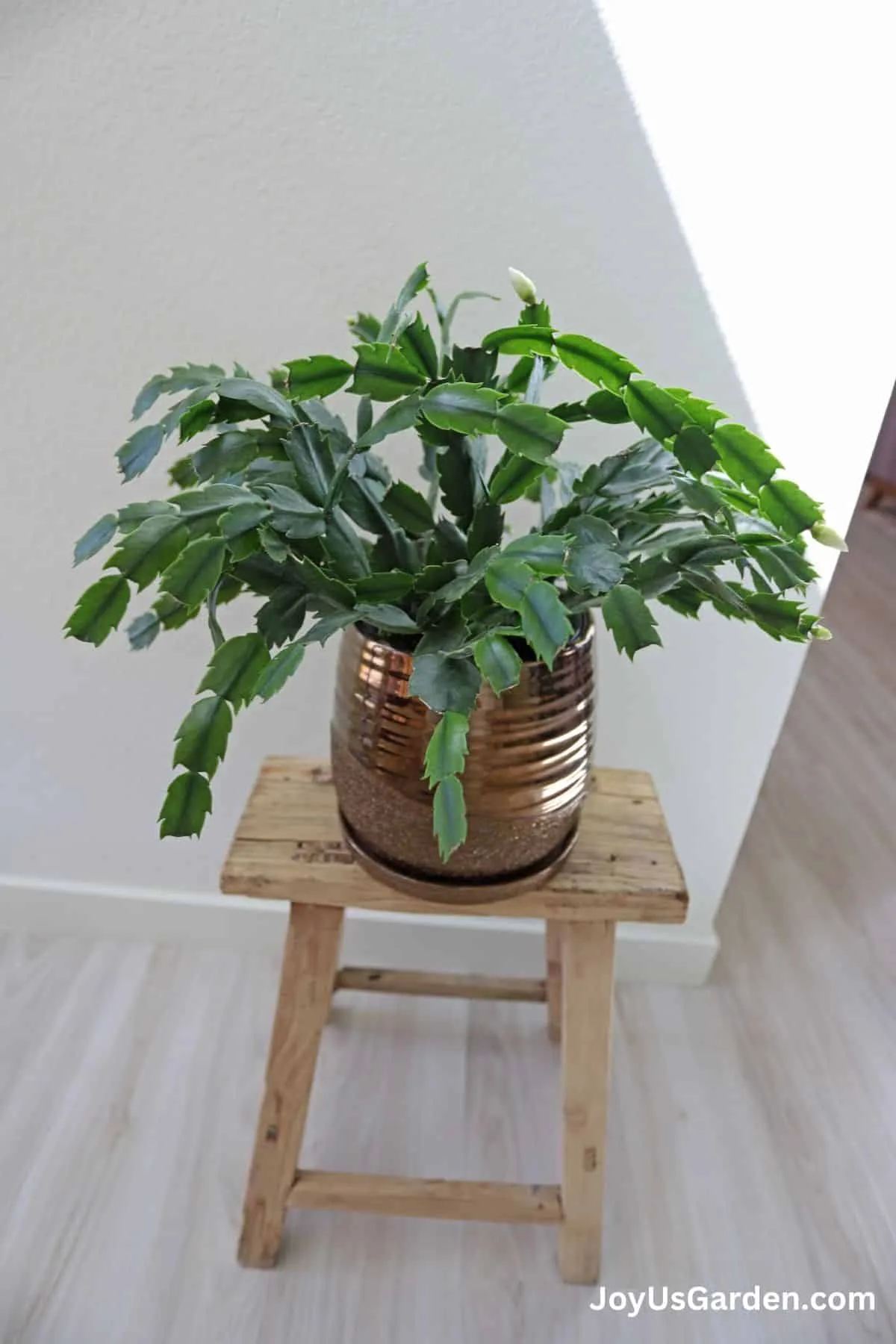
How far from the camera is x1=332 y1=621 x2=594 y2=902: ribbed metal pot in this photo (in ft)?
2.19

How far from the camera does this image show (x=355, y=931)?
1.27 metres

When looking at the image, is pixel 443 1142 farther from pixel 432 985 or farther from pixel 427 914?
pixel 427 914

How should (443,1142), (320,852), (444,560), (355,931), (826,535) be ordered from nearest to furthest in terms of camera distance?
(826,535), (444,560), (320,852), (443,1142), (355,931)

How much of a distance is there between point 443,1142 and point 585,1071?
33 centimetres

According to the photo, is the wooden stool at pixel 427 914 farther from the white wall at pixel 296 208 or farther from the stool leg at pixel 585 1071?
the white wall at pixel 296 208

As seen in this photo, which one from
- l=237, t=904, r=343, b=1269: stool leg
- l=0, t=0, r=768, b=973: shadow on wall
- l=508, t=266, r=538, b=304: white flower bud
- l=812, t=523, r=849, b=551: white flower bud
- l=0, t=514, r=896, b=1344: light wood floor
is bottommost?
l=0, t=514, r=896, b=1344: light wood floor

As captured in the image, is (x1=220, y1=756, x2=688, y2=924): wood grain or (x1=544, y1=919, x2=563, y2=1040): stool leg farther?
(x1=544, y1=919, x2=563, y2=1040): stool leg

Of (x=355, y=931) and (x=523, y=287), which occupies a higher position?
(x=523, y=287)

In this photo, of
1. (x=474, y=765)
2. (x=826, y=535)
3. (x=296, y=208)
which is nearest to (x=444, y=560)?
(x=474, y=765)

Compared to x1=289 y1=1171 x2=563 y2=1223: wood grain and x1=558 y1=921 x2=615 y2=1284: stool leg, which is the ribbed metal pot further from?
x1=289 y1=1171 x2=563 y2=1223: wood grain

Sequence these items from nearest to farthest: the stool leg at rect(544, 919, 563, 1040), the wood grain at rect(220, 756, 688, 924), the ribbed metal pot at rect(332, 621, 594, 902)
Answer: the ribbed metal pot at rect(332, 621, 594, 902), the wood grain at rect(220, 756, 688, 924), the stool leg at rect(544, 919, 563, 1040)

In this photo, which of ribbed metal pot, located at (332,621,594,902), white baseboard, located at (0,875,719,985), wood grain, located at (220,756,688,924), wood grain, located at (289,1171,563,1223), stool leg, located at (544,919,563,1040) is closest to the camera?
ribbed metal pot, located at (332,621,594,902)

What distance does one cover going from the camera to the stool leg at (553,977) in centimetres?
109

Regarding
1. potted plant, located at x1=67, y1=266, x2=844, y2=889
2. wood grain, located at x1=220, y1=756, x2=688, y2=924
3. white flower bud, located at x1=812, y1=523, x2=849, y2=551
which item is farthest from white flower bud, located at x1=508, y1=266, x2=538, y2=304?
wood grain, located at x1=220, y1=756, x2=688, y2=924
